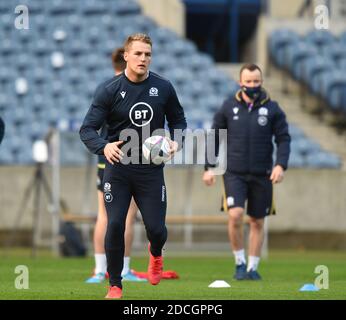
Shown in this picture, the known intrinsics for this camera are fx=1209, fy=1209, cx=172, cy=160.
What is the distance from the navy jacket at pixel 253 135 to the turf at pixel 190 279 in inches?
50.1

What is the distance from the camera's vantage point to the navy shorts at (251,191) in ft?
43.2

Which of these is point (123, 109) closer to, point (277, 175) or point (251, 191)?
point (277, 175)

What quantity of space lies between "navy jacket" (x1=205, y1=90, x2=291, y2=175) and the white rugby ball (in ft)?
11.3

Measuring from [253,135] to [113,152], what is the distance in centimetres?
390

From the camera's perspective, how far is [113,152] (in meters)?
9.65

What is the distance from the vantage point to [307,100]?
86.1 feet

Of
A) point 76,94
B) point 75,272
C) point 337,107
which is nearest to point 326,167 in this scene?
point 337,107

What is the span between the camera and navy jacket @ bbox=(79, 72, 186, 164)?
986 centimetres

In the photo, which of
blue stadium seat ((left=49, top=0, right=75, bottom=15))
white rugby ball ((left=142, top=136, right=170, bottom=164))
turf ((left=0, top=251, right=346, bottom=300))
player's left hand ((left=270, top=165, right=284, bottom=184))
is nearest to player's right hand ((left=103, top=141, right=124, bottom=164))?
white rugby ball ((left=142, top=136, right=170, bottom=164))

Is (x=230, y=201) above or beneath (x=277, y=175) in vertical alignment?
beneath

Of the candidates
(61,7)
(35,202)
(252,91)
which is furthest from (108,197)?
(61,7)

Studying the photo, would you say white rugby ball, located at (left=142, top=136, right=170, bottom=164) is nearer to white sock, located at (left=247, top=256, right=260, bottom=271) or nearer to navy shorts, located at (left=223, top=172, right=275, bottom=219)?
navy shorts, located at (left=223, top=172, right=275, bottom=219)
